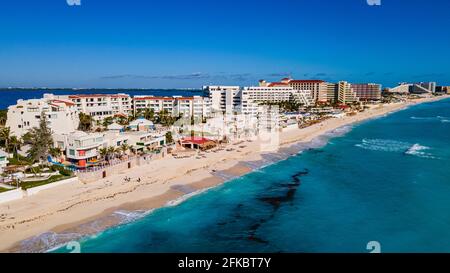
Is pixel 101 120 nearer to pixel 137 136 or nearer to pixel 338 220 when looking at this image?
pixel 137 136

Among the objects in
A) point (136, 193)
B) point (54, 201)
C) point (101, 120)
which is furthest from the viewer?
point (101, 120)

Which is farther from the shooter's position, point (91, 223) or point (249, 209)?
point (249, 209)

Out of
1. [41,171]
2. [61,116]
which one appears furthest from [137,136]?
[41,171]

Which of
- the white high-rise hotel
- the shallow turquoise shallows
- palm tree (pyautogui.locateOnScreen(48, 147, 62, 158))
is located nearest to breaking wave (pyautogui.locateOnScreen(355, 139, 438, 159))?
the shallow turquoise shallows

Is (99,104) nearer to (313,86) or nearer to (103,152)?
(103,152)

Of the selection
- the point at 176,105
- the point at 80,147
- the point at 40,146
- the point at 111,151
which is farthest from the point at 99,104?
the point at 40,146

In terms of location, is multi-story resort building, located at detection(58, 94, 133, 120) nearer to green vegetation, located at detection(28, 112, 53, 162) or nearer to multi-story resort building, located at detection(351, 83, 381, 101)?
green vegetation, located at detection(28, 112, 53, 162)

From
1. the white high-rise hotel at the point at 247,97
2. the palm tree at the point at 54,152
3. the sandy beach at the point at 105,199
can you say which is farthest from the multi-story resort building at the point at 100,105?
the sandy beach at the point at 105,199
